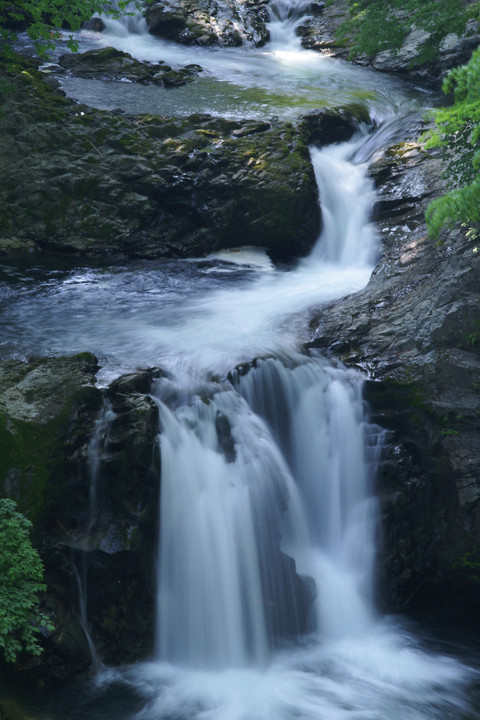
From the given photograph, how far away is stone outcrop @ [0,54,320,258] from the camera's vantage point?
10102mm

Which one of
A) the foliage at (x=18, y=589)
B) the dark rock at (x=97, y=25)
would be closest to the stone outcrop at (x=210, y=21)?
the dark rock at (x=97, y=25)

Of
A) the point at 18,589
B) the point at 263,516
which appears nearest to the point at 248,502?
the point at 263,516

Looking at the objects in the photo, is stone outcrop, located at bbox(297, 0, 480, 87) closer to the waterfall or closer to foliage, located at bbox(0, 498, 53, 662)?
the waterfall

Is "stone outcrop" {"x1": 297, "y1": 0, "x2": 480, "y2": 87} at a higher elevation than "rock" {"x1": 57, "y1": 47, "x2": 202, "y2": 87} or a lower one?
higher

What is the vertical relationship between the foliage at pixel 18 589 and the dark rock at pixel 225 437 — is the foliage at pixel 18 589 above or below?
below

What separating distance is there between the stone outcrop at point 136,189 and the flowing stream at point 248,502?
74 cm

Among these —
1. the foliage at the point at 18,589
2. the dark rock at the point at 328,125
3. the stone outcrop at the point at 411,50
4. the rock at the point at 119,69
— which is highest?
the stone outcrop at the point at 411,50

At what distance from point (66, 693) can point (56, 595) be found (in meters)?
0.71

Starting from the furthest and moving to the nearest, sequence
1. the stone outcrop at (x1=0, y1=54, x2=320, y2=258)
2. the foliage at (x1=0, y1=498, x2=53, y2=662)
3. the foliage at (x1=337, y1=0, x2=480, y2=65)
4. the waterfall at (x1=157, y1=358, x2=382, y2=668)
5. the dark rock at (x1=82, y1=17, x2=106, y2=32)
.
Answer: the dark rock at (x1=82, y1=17, x2=106, y2=32) < the foliage at (x1=337, y1=0, x2=480, y2=65) < the stone outcrop at (x1=0, y1=54, x2=320, y2=258) < the waterfall at (x1=157, y1=358, x2=382, y2=668) < the foliage at (x1=0, y1=498, x2=53, y2=662)

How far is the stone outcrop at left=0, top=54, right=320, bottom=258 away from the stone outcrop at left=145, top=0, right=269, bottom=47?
1074 centimetres

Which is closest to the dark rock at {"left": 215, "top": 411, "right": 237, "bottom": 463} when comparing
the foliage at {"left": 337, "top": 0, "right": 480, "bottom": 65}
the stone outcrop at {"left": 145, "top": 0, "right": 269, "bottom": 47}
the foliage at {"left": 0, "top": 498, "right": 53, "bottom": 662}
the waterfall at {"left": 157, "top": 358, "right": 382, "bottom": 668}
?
the waterfall at {"left": 157, "top": 358, "right": 382, "bottom": 668}

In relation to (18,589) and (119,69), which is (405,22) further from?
(18,589)

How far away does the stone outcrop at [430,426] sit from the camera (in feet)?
21.1

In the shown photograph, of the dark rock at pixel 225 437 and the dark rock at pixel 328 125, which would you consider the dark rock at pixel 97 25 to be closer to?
the dark rock at pixel 328 125
